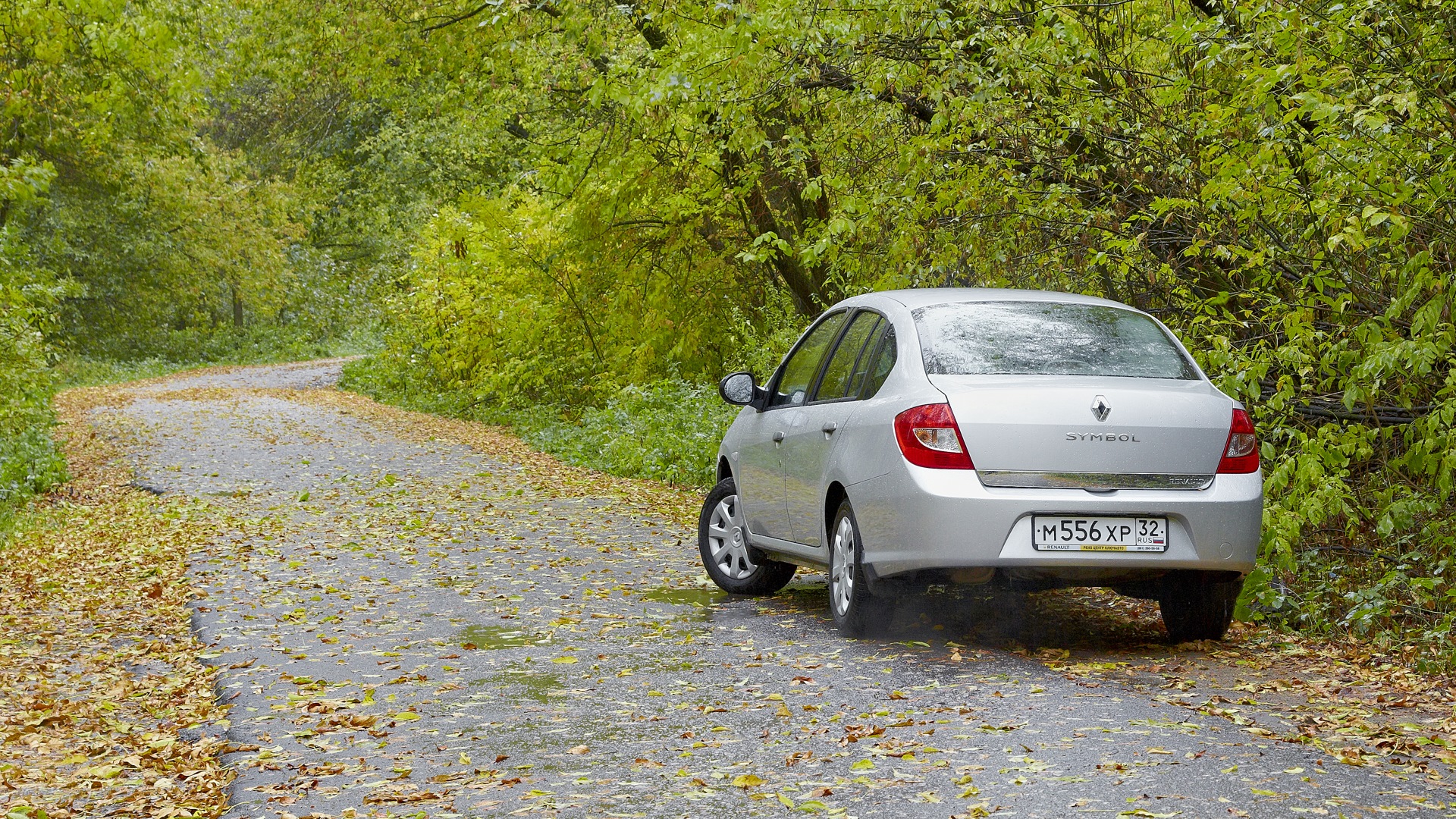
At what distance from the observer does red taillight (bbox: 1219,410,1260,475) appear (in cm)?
647

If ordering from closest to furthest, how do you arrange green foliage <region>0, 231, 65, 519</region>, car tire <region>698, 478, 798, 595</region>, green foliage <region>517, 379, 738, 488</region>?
car tire <region>698, 478, 798, 595</region>, green foliage <region>0, 231, 65, 519</region>, green foliage <region>517, 379, 738, 488</region>

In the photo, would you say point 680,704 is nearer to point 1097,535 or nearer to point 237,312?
point 1097,535

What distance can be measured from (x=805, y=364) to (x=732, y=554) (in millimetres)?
1305

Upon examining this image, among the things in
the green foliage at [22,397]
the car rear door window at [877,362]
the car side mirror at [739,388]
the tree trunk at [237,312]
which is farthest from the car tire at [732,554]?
the tree trunk at [237,312]

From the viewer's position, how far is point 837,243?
1138cm

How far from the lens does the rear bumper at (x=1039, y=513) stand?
20.5ft

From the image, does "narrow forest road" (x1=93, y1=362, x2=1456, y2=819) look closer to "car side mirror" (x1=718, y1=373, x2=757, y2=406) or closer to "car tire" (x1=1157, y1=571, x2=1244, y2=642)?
"car tire" (x1=1157, y1=571, x2=1244, y2=642)

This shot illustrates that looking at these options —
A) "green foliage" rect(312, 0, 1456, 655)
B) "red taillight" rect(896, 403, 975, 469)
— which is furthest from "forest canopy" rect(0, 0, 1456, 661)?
"red taillight" rect(896, 403, 975, 469)

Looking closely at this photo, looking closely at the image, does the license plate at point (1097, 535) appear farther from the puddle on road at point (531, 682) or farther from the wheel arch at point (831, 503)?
the puddle on road at point (531, 682)

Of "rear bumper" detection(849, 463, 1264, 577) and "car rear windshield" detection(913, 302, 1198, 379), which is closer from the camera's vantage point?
"rear bumper" detection(849, 463, 1264, 577)

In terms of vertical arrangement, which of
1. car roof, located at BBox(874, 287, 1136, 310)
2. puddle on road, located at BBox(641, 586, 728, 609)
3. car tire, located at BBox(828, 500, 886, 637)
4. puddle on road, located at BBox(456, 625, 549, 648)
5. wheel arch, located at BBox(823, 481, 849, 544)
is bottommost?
puddle on road, located at BBox(641, 586, 728, 609)

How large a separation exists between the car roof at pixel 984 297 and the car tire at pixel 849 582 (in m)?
1.09

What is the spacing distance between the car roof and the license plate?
4.55 feet

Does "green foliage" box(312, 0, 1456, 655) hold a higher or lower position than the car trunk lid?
higher
